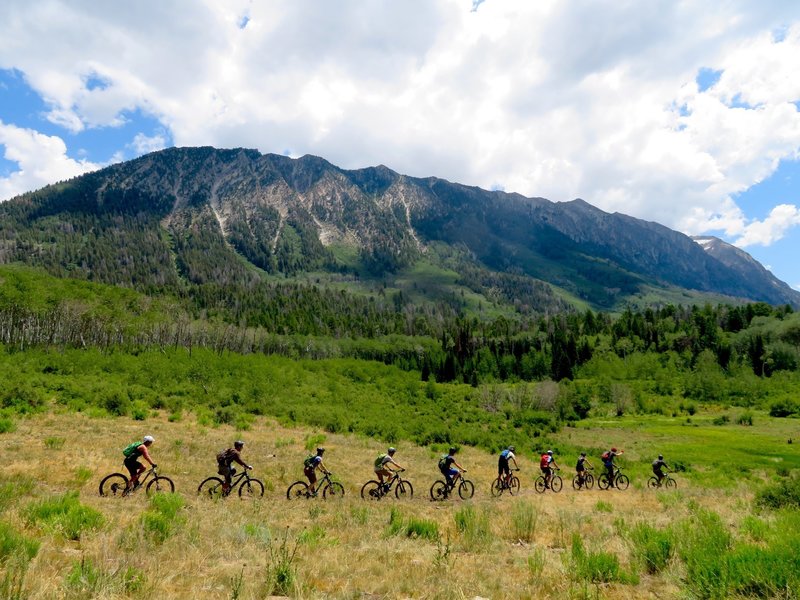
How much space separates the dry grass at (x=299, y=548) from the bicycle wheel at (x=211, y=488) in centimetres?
45

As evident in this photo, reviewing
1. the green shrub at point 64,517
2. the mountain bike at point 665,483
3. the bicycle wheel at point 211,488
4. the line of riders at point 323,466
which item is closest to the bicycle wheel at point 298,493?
the line of riders at point 323,466

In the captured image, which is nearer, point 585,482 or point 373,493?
point 373,493

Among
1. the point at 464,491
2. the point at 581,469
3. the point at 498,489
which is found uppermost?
the point at 581,469

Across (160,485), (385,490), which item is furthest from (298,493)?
(160,485)

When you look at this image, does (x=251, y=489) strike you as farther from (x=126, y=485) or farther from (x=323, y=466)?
(x=126, y=485)

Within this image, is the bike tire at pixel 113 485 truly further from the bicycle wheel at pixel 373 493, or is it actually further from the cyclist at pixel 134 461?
the bicycle wheel at pixel 373 493

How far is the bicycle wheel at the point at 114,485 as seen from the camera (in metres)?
14.5

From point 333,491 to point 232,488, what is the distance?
410 cm

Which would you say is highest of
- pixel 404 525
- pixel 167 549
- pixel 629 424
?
pixel 167 549

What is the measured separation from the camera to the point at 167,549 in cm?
774

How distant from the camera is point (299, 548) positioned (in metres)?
8.63

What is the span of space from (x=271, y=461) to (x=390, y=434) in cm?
1898

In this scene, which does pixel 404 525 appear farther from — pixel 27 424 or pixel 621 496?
pixel 27 424

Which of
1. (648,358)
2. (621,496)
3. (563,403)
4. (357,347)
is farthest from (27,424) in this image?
(357,347)
